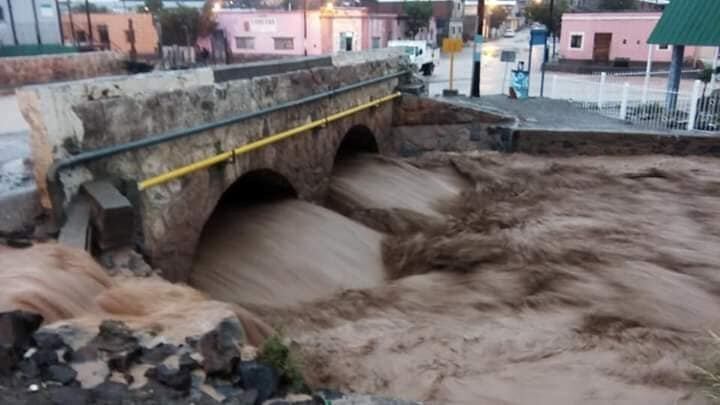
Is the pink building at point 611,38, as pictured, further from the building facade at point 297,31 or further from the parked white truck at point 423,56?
the building facade at point 297,31

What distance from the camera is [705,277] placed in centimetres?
723

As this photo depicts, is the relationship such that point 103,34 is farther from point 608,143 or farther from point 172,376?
point 172,376

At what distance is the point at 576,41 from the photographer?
38625mm

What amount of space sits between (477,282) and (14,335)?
5.17 metres

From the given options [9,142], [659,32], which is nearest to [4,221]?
[9,142]

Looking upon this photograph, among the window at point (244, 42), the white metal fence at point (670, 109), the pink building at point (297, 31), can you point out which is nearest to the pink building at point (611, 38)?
the pink building at point (297, 31)

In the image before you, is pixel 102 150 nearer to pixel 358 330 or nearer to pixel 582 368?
pixel 358 330

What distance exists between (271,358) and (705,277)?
5.81 metres

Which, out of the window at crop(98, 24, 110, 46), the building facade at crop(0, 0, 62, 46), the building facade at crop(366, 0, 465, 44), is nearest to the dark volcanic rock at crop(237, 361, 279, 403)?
the building facade at crop(0, 0, 62, 46)

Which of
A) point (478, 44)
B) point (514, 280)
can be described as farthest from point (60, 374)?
point (478, 44)

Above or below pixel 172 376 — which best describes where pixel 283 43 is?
above

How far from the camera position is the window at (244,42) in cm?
4268

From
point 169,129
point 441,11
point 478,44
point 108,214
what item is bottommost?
point 108,214

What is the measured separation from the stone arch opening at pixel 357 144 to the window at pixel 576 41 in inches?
1201
